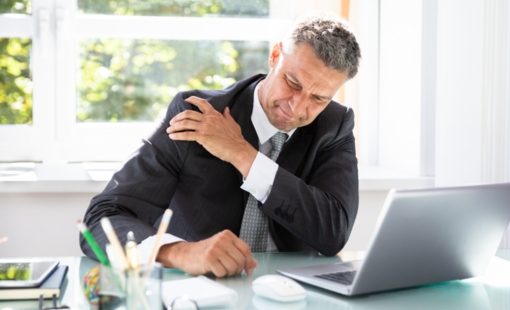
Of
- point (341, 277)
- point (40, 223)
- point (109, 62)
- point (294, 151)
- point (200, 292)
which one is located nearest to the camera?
point (200, 292)

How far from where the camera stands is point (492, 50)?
1697 mm

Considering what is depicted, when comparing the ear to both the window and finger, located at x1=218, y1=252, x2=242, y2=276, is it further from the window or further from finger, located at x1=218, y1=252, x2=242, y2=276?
the window

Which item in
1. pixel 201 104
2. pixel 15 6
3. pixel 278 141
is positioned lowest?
pixel 278 141

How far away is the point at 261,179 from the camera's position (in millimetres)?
1254

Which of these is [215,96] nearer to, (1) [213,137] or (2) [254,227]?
(1) [213,137]

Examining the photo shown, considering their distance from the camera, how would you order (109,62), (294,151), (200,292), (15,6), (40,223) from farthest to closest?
(109,62) < (15,6) < (40,223) < (294,151) < (200,292)

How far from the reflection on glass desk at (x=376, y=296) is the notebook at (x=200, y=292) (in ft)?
0.06

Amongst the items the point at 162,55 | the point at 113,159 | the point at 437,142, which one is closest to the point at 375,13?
the point at 437,142

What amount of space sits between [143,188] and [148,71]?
4.23 ft

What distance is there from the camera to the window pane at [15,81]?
7.43 feet

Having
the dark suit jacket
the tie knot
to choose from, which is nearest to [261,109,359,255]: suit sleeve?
the dark suit jacket

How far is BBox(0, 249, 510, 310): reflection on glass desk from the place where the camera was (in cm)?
83

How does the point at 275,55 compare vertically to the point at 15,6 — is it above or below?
below

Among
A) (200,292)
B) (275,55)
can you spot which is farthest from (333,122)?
(200,292)
